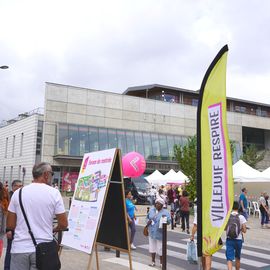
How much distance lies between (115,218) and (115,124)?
36364mm

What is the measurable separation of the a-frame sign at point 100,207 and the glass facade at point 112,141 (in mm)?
31710

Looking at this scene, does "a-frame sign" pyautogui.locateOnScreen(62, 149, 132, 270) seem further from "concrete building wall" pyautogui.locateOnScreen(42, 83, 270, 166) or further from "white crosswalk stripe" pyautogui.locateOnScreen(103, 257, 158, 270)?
"concrete building wall" pyautogui.locateOnScreen(42, 83, 270, 166)

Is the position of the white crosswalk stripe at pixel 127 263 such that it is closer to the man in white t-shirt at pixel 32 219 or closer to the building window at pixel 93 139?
the man in white t-shirt at pixel 32 219

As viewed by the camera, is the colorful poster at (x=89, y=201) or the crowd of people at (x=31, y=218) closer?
the crowd of people at (x=31, y=218)

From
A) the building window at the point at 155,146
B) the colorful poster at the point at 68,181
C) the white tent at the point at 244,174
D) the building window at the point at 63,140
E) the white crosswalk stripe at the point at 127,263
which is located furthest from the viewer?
the building window at the point at 155,146

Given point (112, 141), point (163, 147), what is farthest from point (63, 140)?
point (163, 147)

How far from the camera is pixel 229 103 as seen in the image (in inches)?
2287

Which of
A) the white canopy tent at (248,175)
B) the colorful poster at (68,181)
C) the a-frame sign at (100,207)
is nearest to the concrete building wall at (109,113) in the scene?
the colorful poster at (68,181)

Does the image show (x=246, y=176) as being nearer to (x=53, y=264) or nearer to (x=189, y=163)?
(x=189, y=163)

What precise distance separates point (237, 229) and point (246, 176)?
52.4 feet

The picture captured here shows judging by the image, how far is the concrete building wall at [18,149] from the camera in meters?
39.1

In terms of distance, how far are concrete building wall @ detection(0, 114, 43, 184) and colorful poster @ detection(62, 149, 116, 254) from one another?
31.4m

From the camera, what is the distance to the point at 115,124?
43344mm

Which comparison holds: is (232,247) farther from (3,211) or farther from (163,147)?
(163,147)
